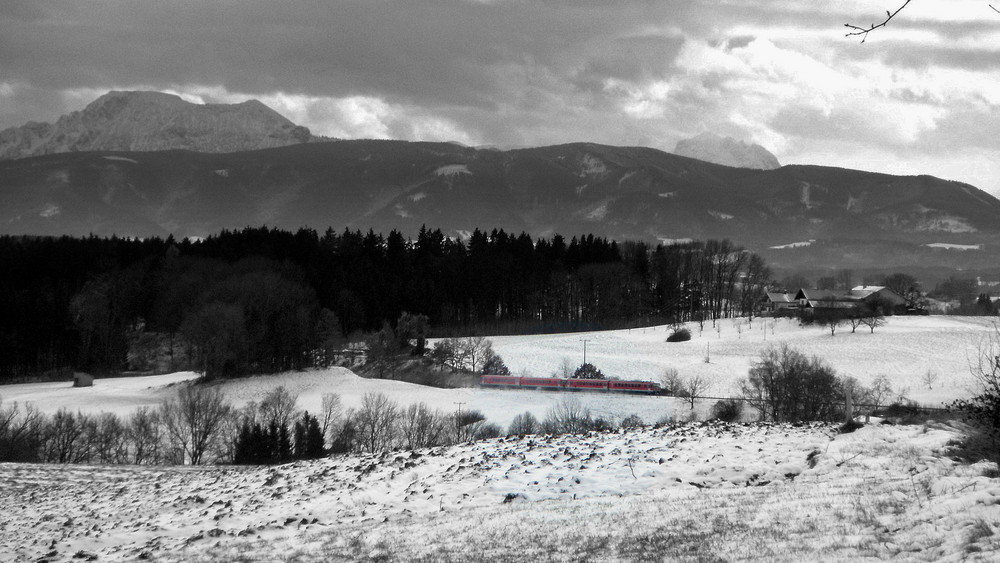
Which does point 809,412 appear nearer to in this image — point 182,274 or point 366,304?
point 366,304

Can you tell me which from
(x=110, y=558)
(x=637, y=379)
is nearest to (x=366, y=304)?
(x=637, y=379)

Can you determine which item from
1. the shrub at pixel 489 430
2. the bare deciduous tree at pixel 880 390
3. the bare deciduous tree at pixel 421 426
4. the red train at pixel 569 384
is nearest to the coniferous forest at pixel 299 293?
the red train at pixel 569 384

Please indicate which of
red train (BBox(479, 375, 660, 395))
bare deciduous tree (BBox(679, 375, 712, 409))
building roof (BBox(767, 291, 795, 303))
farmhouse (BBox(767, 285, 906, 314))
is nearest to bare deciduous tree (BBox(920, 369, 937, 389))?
bare deciduous tree (BBox(679, 375, 712, 409))

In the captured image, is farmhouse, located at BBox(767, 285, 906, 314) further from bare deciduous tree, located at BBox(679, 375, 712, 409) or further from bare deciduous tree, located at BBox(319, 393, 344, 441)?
bare deciduous tree, located at BBox(319, 393, 344, 441)

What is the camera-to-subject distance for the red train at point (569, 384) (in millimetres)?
64812

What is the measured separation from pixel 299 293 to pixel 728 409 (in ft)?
179

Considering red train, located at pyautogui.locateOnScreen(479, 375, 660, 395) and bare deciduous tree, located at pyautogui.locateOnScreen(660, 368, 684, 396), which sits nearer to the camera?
bare deciduous tree, located at pyautogui.locateOnScreen(660, 368, 684, 396)

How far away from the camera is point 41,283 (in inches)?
4139

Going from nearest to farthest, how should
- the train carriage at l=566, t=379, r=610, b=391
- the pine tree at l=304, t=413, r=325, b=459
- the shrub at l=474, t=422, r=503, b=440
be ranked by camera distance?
the pine tree at l=304, t=413, r=325, b=459 < the shrub at l=474, t=422, r=503, b=440 < the train carriage at l=566, t=379, r=610, b=391

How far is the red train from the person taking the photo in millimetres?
64812

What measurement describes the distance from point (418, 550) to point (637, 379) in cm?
5701

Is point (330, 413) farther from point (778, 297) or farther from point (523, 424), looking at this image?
point (778, 297)

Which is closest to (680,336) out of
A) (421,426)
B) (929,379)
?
(929,379)

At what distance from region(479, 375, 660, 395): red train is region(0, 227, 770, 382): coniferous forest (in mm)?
20959
